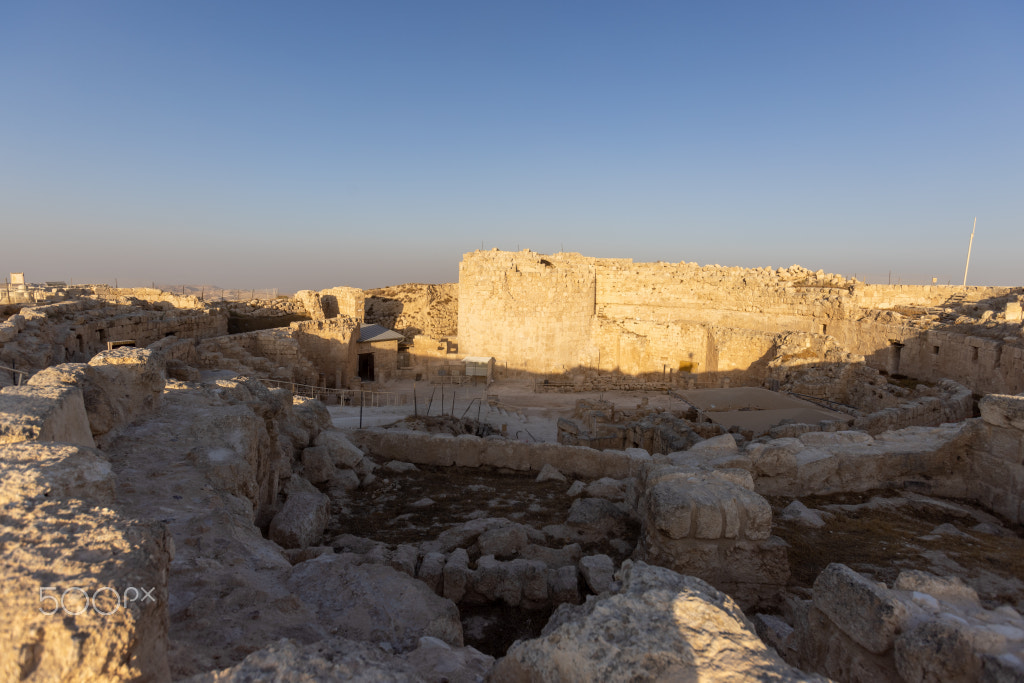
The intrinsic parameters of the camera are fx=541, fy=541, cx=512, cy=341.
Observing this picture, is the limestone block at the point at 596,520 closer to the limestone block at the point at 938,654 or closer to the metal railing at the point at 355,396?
the limestone block at the point at 938,654

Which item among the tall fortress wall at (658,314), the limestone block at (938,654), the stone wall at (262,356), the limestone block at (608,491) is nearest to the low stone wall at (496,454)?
the limestone block at (608,491)

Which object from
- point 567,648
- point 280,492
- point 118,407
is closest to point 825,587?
point 567,648

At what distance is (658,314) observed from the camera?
22.5 metres

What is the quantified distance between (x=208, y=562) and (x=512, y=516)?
3252 mm

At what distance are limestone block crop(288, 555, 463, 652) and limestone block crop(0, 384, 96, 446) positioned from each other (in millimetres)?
1557

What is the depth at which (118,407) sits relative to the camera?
4.48m

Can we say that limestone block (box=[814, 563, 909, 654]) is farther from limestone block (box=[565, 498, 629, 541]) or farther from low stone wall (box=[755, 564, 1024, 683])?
limestone block (box=[565, 498, 629, 541])

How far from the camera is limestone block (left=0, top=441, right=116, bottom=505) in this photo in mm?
2064

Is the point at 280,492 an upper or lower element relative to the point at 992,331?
lower

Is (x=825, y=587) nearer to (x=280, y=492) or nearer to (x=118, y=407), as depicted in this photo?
(x=280, y=492)

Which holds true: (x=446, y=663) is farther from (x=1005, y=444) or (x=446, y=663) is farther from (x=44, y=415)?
(x=1005, y=444)

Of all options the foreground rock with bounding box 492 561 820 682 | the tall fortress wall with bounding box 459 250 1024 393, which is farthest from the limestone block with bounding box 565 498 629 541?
the tall fortress wall with bounding box 459 250 1024 393

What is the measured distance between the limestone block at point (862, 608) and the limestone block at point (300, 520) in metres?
3.73

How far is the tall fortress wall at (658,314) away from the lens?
17.0 metres
